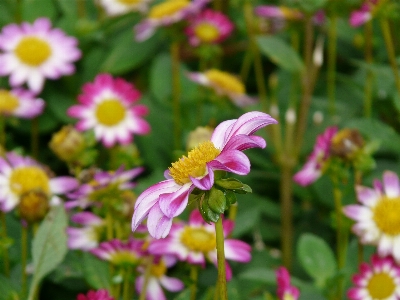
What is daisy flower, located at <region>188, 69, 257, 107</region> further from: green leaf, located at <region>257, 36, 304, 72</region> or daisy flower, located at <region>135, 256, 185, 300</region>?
daisy flower, located at <region>135, 256, 185, 300</region>

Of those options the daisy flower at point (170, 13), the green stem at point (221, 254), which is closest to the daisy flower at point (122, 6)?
the daisy flower at point (170, 13)

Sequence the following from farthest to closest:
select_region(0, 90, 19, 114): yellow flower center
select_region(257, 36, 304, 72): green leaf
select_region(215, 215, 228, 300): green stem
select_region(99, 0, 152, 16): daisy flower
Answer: select_region(99, 0, 152, 16): daisy flower, select_region(257, 36, 304, 72): green leaf, select_region(0, 90, 19, 114): yellow flower center, select_region(215, 215, 228, 300): green stem

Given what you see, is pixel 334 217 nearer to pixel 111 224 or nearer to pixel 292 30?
pixel 111 224

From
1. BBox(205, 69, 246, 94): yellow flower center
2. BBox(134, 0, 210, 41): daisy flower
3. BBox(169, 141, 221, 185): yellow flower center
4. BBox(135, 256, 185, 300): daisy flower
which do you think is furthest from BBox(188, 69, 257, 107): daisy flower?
BBox(169, 141, 221, 185): yellow flower center

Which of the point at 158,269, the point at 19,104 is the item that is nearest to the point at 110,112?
the point at 19,104

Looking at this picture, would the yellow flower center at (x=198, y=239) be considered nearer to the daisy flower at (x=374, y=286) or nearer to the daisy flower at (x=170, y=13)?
the daisy flower at (x=374, y=286)

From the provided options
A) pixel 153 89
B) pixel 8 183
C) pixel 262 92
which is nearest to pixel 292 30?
pixel 262 92
